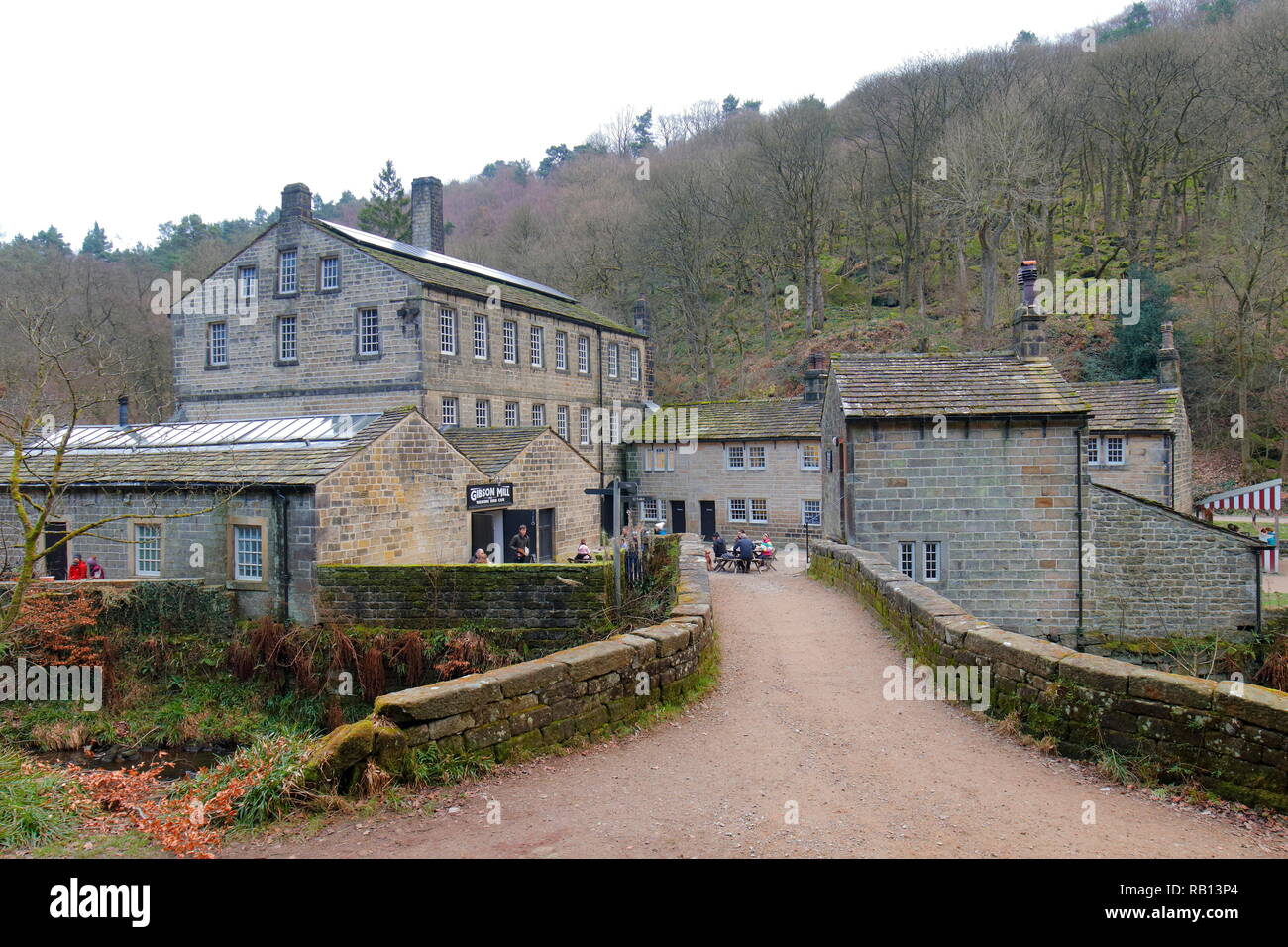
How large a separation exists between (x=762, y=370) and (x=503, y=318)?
758 inches

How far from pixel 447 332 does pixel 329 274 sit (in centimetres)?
464

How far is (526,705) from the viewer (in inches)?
263

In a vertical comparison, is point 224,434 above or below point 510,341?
below

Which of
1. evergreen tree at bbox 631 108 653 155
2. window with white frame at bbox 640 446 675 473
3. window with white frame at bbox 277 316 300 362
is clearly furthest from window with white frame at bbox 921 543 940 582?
evergreen tree at bbox 631 108 653 155

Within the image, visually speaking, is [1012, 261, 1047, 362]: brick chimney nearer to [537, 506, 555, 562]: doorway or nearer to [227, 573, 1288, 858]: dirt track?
[227, 573, 1288, 858]: dirt track

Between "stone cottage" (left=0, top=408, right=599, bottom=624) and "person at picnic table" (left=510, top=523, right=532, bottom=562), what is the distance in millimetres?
994

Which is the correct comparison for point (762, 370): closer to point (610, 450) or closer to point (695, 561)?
point (610, 450)

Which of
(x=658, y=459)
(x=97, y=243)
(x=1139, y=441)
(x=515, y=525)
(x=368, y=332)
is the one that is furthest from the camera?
(x=97, y=243)

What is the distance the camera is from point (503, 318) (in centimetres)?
3266

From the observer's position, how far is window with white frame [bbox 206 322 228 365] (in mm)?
31297

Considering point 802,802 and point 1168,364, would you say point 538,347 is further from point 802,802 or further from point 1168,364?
point 802,802

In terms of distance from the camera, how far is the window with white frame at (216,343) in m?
31.3

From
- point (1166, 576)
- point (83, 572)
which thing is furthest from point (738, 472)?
point (83, 572)

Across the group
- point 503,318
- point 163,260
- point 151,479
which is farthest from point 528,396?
point 163,260
